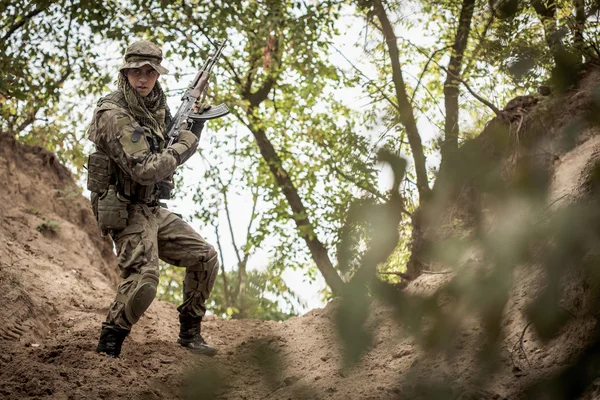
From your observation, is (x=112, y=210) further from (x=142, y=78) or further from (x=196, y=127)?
(x=196, y=127)

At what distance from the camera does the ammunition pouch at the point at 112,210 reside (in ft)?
15.3

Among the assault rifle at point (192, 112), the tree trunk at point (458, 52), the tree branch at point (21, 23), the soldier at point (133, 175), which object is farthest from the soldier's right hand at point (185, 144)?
the tree branch at point (21, 23)

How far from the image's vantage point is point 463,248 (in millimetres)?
1140

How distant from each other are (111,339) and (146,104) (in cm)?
151

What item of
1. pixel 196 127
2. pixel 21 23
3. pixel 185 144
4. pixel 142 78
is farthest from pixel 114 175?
pixel 21 23

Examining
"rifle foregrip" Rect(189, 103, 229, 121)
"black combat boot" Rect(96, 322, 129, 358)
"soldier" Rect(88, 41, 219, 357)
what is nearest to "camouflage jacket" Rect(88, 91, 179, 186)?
Answer: "soldier" Rect(88, 41, 219, 357)

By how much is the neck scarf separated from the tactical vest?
0.05 meters

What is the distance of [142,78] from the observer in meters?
4.83

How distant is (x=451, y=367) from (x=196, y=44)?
8.54m

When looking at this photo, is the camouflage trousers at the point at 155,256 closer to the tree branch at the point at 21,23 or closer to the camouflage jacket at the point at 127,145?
the camouflage jacket at the point at 127,145

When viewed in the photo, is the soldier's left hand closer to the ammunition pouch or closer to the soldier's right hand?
the soldier's right hand

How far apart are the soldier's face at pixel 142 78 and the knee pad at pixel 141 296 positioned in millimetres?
1163

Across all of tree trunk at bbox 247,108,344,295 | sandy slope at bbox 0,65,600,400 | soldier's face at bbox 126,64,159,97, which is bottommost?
sandy slope at bbox 0,65,600,400

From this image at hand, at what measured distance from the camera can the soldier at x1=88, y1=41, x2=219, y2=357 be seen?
15.1 feet
